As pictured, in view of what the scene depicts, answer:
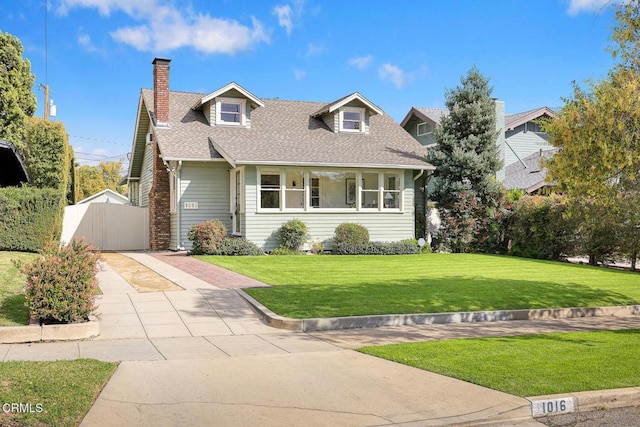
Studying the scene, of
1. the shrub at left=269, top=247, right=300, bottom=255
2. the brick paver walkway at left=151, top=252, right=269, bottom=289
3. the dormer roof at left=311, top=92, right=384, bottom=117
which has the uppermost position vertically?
the dormer roof at left=311, top=92, right=384, bottom=117

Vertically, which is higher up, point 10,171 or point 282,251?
point 10,171

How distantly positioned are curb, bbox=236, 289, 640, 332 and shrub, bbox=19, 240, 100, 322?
3.19 m

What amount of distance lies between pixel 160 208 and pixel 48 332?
1607cm

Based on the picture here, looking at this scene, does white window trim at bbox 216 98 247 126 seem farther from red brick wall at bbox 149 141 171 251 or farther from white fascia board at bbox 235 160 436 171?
white fascia board at bbox 235 160 436 171

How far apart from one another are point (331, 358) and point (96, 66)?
2817 cm

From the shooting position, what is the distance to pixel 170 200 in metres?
24.1

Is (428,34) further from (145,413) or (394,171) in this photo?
(145,413)

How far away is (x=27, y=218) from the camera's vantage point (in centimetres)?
1739

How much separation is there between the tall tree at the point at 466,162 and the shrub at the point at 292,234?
274 inches

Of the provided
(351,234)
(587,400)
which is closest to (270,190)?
(351,234)

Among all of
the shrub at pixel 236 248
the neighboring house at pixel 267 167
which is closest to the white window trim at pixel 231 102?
the neighboring house at pixel 267 167

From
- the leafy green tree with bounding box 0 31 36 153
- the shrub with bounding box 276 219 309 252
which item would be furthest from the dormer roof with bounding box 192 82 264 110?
the leafy green tree with bounding box 0 31 36 153

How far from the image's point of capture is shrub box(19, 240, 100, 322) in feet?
28.2

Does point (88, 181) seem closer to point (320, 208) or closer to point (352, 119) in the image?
point (352, 119)
